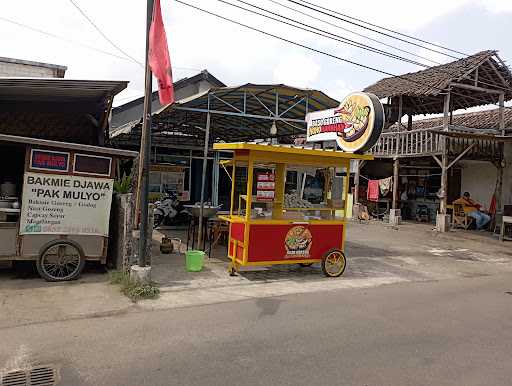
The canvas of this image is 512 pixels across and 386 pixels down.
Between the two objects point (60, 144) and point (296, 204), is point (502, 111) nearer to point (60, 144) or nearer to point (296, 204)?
point (296, 204)

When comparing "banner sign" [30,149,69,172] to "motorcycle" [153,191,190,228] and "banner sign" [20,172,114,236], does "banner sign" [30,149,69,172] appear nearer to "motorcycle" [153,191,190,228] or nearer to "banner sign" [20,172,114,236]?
"banner sign" [20,172,114,236]

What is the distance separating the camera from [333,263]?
332 inches

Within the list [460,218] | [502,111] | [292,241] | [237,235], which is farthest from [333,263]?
[502,111]

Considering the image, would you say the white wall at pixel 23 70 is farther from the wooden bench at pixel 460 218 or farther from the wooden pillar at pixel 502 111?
the wooden pillar at pixel 502 111

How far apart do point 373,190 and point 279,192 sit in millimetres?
12851

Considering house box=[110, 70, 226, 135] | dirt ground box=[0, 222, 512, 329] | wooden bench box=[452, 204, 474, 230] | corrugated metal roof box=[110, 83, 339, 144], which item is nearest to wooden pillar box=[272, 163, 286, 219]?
dirt ground box=[0, 222, 512, 329]

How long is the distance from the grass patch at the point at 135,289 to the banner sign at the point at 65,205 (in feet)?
3.24

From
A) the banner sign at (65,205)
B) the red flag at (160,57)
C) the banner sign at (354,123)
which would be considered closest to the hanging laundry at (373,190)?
the banner sign at (354,123)

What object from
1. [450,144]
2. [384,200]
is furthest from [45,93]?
[384,200]

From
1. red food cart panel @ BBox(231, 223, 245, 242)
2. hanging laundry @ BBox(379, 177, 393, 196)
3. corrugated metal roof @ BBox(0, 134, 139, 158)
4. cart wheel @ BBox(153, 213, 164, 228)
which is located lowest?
cart wheel @ BBox(153, 213, 164, 228)

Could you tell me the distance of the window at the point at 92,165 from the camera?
724 cm

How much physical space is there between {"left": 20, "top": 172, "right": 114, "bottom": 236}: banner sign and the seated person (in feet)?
49.2

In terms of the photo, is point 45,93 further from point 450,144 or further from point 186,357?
point 450,144

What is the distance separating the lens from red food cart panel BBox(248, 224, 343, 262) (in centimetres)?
777
